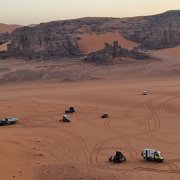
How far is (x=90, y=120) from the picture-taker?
1187 inches

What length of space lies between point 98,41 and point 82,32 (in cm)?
239

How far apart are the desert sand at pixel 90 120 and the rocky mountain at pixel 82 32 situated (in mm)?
4406

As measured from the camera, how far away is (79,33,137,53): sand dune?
61281 millimetres

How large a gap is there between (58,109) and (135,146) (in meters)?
12.0

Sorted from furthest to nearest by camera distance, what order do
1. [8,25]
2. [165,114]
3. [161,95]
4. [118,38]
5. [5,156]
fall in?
[8,25] < [118,38] < [161,95] < [165,114] < [5,156]

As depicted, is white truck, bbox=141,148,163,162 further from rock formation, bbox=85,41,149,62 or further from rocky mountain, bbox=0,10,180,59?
rocky mountain, bbox=0,10,180,59

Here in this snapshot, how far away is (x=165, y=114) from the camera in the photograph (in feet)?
103

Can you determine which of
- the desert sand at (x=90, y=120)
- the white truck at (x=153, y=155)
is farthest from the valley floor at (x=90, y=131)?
the white truck at (x=153, y=155)

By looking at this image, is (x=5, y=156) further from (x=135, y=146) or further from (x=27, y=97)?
(x=27, y=97)

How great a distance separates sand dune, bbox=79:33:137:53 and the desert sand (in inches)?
249

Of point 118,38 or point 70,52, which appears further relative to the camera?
point 118,38

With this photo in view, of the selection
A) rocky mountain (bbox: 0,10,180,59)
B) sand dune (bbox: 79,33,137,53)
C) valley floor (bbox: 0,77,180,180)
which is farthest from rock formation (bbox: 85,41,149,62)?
valley floor (bbox: 0,77,180,180)

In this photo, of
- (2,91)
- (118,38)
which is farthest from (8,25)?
(2,91)

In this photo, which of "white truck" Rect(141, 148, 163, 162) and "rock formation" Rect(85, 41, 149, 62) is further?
"rock formation" Rect(85, 41, 149, 62)
